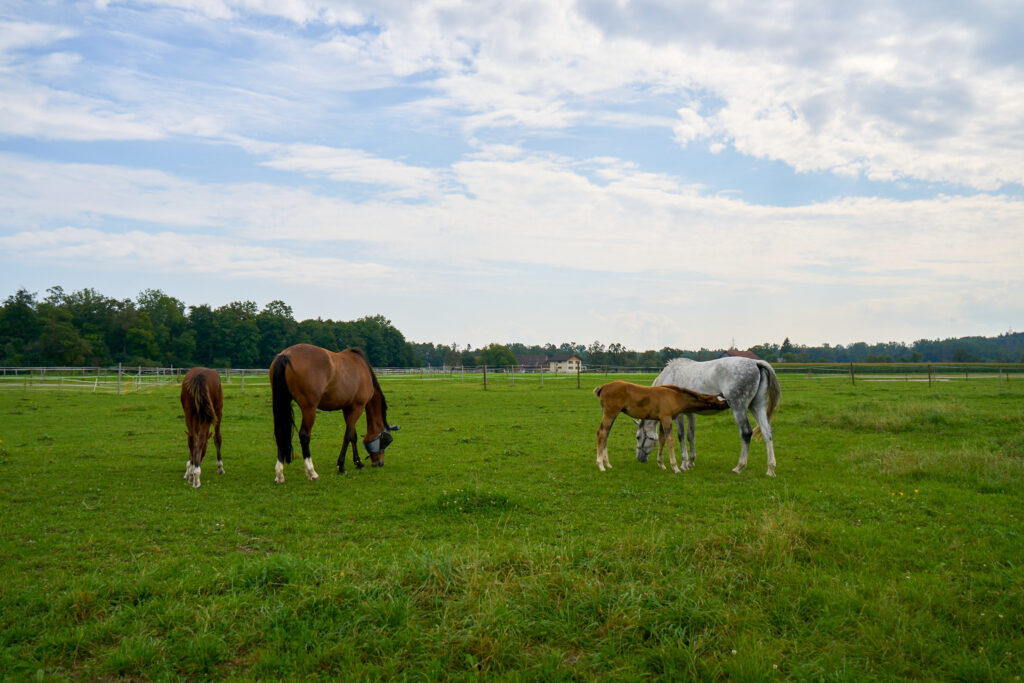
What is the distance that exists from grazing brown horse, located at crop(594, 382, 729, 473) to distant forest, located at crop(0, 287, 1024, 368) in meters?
62.3

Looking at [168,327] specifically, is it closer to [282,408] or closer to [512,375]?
[512,375]

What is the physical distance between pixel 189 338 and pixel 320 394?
93452mm

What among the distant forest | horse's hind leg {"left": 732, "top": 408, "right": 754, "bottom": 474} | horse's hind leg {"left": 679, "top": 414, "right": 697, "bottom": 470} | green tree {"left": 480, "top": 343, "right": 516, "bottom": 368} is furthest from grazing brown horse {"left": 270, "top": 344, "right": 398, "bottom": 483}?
green tree {"left": 480, "top": 343, "right": 516, "bottom": 368}

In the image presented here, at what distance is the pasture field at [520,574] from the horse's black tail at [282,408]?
634 mm

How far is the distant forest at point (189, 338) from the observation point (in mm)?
78500

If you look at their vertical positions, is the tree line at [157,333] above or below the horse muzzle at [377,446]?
above

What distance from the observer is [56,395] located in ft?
98.8

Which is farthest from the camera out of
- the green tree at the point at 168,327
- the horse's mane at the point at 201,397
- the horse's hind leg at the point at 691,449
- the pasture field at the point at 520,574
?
the green tree at the point at 168,327

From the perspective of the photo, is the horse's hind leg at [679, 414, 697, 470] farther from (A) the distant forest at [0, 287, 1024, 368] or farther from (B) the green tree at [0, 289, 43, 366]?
(B) the green tree at [0, 289, 43, 366]

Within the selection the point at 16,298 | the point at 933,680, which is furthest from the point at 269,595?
the point at 16,298

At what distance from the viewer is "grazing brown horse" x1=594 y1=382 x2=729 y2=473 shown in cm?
1077

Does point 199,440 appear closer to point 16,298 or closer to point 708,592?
point 708,592

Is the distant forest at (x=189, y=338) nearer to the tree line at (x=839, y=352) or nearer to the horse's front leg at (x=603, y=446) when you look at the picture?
the tree line at (x=839, y=352)

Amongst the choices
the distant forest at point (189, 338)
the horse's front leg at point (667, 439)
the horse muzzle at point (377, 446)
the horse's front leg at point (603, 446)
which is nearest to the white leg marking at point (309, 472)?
the horse muzzle at point (377, 446)
